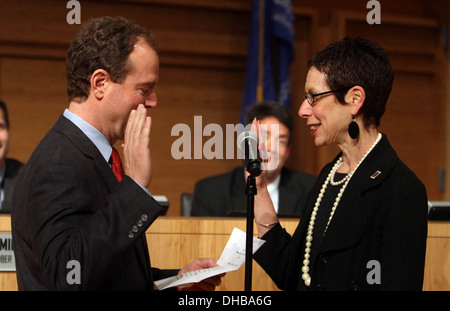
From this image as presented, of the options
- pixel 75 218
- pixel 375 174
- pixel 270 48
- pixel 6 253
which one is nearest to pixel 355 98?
pixel 375 174

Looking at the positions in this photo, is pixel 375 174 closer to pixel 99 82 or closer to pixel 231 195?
pixel 99 82

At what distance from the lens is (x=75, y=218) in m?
1.38

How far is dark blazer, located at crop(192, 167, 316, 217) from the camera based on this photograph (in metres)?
3.56

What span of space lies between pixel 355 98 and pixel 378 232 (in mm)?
445

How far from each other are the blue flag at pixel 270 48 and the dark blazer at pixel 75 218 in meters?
3.00

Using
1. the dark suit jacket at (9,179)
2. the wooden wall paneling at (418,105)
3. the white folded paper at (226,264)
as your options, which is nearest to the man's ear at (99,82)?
the white folded paper at (226,264)

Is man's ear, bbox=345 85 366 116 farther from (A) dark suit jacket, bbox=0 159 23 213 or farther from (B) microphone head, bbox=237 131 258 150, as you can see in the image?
(A) dark suit jacket, bbox=0 159 23 213

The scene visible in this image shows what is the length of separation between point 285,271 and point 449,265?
0.78m

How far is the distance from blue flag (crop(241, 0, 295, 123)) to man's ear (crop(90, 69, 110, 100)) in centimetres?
286

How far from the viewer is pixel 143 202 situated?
140 centimetres

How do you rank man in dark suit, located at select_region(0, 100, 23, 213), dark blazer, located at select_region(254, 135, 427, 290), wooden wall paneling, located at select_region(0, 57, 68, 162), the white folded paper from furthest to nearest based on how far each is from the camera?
wooden wall paneling, located at select_region(0, 57, 68, 162) < man in dark suit, located at select_region(0, 100, 23, 213) < the white folded paper < dark blazer, located at select_region(254, 135, 427, 290)

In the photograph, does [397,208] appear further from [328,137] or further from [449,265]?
[449,265]

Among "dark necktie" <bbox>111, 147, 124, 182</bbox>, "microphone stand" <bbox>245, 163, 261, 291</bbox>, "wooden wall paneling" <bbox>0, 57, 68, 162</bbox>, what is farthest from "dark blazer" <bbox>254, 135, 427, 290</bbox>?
"wooden wall paneling" <bbox>0, 57, 68, 162</bbox>
